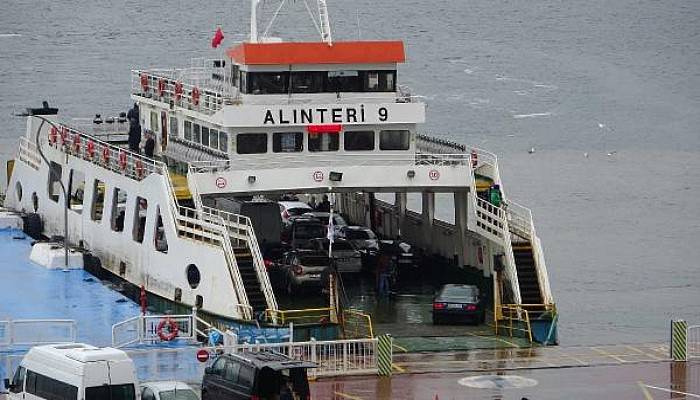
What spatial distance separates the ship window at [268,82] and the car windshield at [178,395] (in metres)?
17.3

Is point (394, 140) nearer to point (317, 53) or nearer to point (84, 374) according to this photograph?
point (317, 53)

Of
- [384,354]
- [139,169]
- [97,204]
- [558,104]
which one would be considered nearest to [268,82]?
[139,169]

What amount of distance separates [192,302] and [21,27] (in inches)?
5365

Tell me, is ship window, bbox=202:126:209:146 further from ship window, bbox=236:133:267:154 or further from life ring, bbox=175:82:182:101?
life ring, bbox=175:82:182:101

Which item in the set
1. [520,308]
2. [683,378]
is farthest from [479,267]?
[683,378]

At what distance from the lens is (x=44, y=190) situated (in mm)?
57125

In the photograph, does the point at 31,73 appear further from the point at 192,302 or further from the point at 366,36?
the point at 192,302

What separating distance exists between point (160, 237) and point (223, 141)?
10.3 feet

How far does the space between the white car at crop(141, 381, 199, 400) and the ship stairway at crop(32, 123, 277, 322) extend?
10.1m

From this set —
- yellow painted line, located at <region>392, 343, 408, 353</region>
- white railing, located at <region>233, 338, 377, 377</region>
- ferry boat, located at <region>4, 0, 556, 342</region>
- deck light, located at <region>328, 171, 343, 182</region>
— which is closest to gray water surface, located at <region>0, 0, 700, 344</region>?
ferry boat, located at <region>4, 0, 556, 342</region>

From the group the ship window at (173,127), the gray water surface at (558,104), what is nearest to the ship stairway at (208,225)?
the ship window at (173,127)

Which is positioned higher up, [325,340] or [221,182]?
[221,182]

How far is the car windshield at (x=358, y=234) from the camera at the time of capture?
5072 cm

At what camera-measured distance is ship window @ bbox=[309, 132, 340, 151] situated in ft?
154
